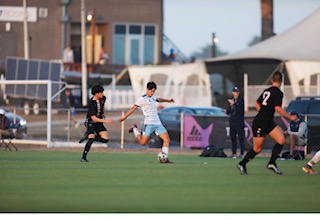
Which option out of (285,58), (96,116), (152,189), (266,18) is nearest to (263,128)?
(152,189)

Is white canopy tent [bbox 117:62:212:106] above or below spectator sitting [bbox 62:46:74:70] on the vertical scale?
below

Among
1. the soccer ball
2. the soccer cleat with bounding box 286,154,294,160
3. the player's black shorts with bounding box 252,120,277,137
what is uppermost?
the player's black shorts with bounding box 252,120,277,137

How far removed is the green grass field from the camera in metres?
11.1

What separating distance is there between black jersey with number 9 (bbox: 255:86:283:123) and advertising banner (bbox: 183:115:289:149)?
484 inches

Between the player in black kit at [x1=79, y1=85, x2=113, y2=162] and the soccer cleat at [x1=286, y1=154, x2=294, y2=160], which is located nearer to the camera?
the player in black kit at [x1=79, y1=85, x2=113, y2=162]

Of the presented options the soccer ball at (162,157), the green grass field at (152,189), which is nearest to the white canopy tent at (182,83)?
the soccer ball at (162,157)

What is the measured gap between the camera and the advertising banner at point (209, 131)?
93.4ft

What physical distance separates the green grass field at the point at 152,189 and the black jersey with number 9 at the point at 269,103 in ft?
3.62

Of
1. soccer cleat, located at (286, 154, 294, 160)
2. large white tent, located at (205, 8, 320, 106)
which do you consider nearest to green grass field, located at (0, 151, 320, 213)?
soccer cleat, located at (286, 154, 294, 160)

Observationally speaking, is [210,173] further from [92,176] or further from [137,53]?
[137,53]

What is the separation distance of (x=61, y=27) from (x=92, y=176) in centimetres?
4893

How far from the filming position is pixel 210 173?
16.7 metres

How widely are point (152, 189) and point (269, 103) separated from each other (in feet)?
12.3

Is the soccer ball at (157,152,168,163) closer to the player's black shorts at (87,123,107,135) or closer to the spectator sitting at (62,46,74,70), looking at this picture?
the player's black shorts at (87,123,107,135)
